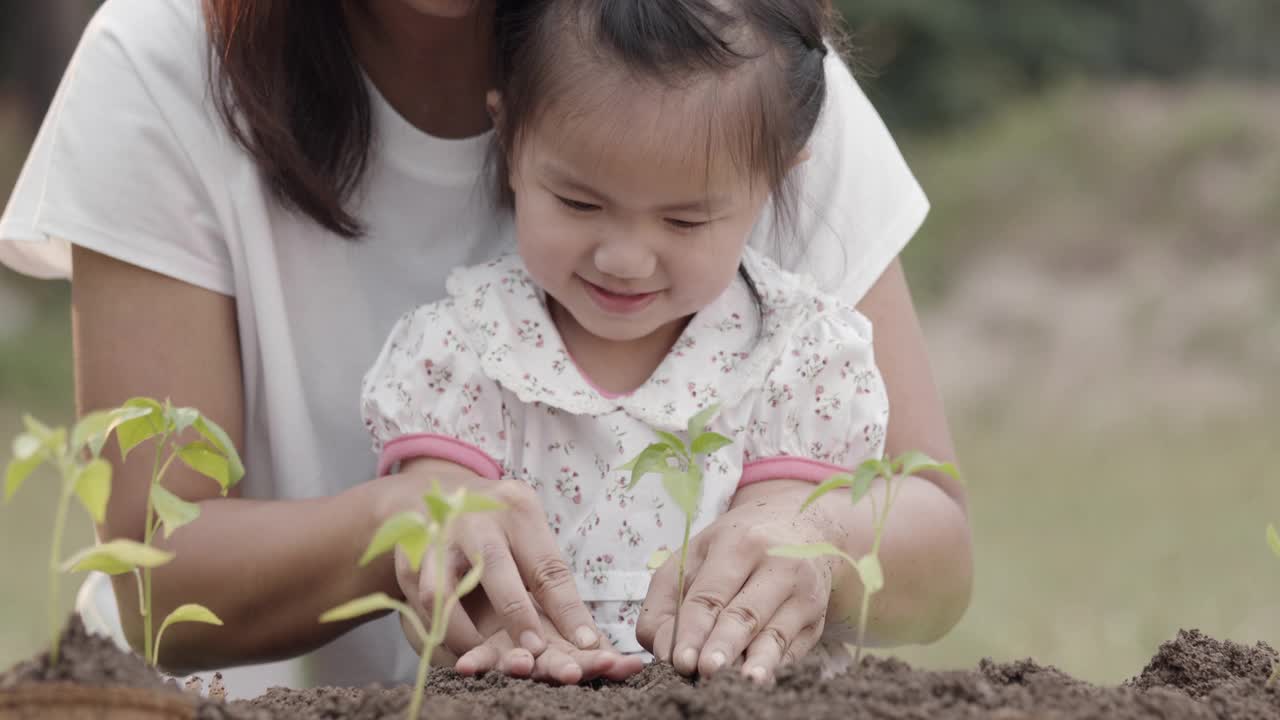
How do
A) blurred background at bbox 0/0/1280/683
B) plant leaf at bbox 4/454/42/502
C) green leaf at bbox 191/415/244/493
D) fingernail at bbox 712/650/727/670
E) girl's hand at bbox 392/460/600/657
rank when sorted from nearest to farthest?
1. plant leaf at bbox 4/454/42/502
2. green leaf at bbox 191/415/244/493
3. fingernail at bbox 712/650/727/670
4. girl's hand at bbox 392/460/600/657
5. blurred background at bbox 0/0/1280/683

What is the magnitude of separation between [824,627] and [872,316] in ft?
1.74

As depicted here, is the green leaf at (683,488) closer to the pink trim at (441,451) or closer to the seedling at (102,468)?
the seedling at (102,468)

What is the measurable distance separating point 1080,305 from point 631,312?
6.12 meters

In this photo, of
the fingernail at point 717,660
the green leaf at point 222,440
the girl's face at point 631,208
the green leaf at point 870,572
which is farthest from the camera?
the girl's face at point 631,208

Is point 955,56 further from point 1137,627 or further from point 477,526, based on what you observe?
point 477,526

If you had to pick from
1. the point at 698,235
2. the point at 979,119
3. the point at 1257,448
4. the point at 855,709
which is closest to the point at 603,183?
the point at 698,235

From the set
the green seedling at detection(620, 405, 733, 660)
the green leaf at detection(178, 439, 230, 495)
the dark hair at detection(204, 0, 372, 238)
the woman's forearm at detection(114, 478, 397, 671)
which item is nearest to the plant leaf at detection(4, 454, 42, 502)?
the green leaf at detection(178, 439, 230, 495)

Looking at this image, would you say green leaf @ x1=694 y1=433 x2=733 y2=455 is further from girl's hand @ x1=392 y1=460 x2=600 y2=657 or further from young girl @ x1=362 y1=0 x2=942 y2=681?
young girl @ x1=362 y1=0 x2=942 y2=681

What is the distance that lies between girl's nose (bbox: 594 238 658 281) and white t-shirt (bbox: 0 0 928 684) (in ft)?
1.28

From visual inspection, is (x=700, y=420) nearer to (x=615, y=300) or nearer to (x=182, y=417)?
(x=182, y=417)

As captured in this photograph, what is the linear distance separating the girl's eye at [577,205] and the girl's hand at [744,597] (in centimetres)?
37

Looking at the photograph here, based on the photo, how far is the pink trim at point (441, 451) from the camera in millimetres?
1671

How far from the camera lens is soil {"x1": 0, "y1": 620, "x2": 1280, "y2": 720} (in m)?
0.94

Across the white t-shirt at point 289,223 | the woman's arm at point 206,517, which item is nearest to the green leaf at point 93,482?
the woman's arm at point 206,517
